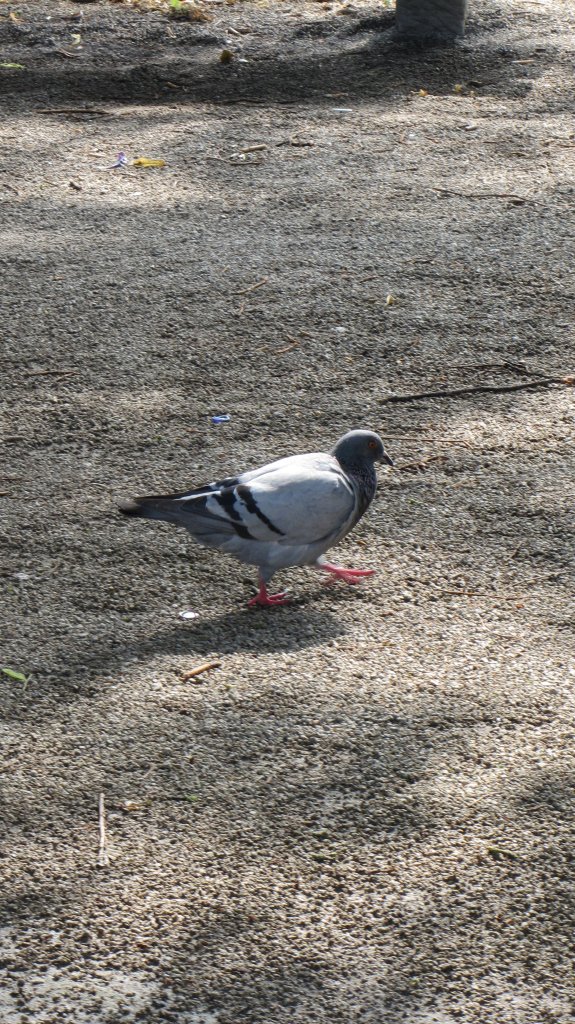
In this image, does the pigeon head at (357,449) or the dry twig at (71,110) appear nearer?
the pigeon head at (357,449)

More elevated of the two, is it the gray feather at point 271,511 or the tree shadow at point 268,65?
the tree shadow at point 268,65

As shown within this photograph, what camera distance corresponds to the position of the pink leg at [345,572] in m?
3.79

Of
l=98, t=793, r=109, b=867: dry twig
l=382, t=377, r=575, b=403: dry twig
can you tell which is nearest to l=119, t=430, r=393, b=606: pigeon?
l=98, t=793, r=109, b=867: dry twig

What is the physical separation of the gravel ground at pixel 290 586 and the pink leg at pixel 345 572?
67 millimetres

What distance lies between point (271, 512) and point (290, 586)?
0.41 meters

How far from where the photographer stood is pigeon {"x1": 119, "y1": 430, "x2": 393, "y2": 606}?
3576 mm

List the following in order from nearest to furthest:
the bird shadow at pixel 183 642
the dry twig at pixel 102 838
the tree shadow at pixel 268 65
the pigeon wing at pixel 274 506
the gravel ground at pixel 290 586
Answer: the gravel ground at pixel 290 586, the dry twig at pixel 102 838, the bird shadow at pixel 183 642, the pigeon wing at pixel 274 506, the tree shadow at pixel 268 65

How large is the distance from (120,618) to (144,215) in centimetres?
347

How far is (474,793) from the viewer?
118 inches

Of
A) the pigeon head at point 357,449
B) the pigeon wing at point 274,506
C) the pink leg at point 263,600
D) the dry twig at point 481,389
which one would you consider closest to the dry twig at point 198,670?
the pink leg at point 263,600

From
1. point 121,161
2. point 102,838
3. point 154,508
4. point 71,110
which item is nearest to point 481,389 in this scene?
point 154,508

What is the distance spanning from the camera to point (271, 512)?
3.57m

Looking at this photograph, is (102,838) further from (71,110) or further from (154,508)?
(71,110)

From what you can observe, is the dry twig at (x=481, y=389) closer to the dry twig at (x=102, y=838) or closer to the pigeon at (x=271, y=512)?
the pigeon at (x=271, y=512)
